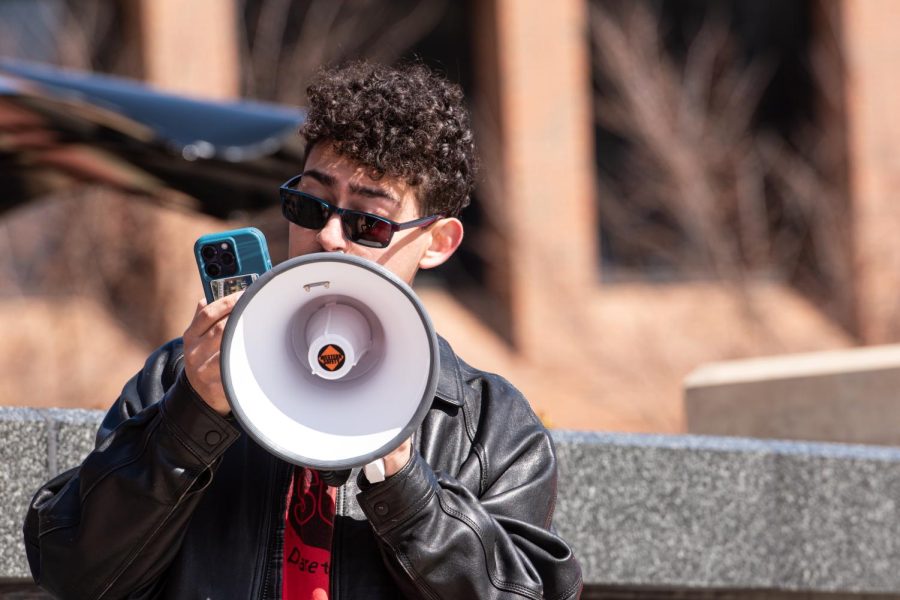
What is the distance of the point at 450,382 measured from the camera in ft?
7.14

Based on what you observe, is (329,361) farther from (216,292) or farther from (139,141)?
(139,141)

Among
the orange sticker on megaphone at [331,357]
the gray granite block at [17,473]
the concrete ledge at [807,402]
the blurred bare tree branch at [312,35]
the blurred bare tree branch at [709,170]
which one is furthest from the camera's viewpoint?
the blurred bare tree branch at [312,35]

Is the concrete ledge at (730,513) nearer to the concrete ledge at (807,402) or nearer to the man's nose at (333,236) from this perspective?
the concrete ledge at (807,402)

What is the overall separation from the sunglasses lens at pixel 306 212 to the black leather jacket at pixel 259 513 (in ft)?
1.03

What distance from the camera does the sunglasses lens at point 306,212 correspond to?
2.05 m

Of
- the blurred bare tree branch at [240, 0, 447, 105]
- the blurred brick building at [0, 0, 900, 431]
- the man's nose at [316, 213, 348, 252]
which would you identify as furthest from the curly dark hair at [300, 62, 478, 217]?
the blurred bare tree branch at [240, 0, 447, 105]

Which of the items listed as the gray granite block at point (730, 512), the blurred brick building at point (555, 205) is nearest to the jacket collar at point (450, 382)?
the gray granite block at point (730, 512)

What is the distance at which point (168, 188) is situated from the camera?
20.8 ft

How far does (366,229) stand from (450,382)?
0.98ft

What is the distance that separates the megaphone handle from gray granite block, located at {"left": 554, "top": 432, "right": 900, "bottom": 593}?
1.71 meters

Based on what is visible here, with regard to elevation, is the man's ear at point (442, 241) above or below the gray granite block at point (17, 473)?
above

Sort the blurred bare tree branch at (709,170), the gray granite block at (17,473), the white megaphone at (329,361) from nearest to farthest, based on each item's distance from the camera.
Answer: the white megaphone at (329,361) → the gray granite block at (17,473) → the blurred bare tree branch at (709,170)

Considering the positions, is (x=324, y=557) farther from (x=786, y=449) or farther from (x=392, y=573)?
(x=786, y=449)

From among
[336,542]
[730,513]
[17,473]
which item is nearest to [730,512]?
[730,513]
